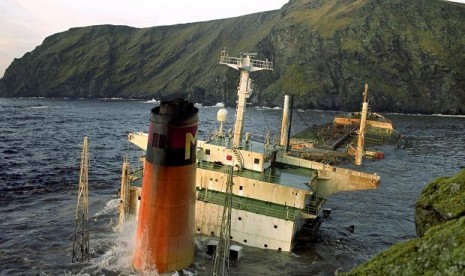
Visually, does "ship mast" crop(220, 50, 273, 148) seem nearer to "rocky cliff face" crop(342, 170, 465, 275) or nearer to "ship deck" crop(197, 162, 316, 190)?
"ship deck" crop(197, 162, 316, 190)

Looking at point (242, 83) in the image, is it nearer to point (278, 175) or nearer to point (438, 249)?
point (278, 175)

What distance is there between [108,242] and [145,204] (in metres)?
8.68

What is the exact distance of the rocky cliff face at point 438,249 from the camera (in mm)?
5918

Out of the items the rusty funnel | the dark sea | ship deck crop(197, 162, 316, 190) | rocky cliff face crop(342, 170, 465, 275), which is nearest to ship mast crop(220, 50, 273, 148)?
ship deck crop(197, 162, 316, 190)

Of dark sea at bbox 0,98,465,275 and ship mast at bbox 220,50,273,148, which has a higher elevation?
ship mast at bbox 220,50,273,148

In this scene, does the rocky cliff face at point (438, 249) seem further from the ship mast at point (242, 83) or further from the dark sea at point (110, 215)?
the ship mast at point (242, 83)

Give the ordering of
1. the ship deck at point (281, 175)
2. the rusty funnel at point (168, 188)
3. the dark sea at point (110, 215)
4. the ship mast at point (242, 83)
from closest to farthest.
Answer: the rusty funnel at point (168, 188), the dark sea at point (110, 215), the ship deck at point (281, 175), the ship mast at point (242, 83)

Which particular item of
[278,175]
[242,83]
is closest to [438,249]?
[242,83]

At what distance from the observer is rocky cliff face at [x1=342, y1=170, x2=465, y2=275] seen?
5918mm

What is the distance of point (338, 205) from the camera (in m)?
42.7

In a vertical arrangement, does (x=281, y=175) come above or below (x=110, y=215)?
above

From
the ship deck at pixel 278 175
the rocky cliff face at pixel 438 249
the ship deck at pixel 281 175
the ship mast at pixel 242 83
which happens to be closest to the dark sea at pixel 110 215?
the ship mast at pixel 242 83

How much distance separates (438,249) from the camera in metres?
6.24

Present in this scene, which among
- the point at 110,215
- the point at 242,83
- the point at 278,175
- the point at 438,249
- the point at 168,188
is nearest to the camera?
the point at 438,249
